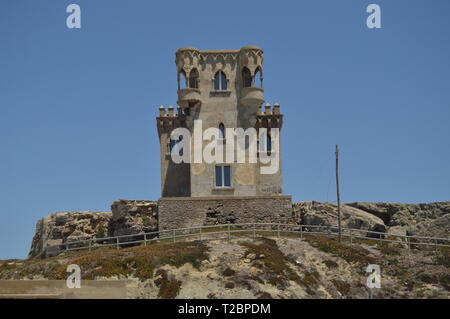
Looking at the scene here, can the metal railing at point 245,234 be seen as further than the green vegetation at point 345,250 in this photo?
Yes

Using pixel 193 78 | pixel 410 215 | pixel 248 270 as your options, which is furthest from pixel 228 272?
pixel 410 215

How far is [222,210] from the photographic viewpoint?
6100 centimetres

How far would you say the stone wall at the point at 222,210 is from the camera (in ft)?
198

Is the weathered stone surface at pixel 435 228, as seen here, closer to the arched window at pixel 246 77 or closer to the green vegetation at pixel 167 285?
the arched window at pixel 246 77

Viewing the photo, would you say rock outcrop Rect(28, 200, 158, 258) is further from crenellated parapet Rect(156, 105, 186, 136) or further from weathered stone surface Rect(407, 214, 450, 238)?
weathered stone surface Rect(407, 214, 450, 238)

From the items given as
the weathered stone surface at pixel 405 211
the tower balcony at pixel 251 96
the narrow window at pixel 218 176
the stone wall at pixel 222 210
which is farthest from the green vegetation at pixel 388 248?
the tower balcony at pixel 251 96

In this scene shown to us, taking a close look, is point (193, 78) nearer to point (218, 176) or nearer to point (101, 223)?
point (218, 176)

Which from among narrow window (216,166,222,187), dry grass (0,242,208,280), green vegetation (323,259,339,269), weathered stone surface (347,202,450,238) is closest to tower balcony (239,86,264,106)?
narrow window (216,166,222,187)

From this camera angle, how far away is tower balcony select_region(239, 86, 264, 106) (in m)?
64.6

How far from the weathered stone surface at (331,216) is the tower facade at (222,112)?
4.19 meters

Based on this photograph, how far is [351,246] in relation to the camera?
2079 inches

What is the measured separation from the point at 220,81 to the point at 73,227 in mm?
17796

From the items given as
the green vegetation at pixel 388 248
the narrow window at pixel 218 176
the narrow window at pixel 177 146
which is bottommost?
the green vegetation at pixel 388 248

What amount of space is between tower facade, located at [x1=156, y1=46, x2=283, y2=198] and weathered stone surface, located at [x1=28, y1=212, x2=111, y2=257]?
258 inches
